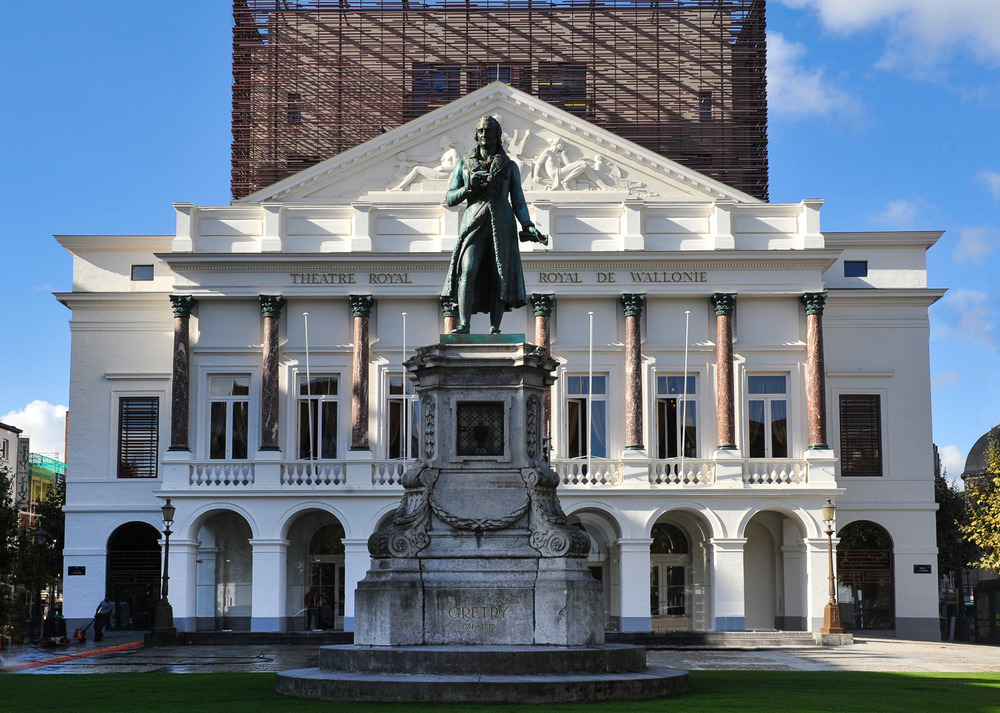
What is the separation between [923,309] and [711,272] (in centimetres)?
900

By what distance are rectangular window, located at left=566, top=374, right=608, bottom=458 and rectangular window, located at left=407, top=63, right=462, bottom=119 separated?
19.8 meters

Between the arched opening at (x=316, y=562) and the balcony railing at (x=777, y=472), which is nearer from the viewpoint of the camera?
the balcony railing at (x=777, y=472)

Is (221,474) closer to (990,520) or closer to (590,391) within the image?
(590,391)

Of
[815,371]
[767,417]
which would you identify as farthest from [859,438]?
[815,371]

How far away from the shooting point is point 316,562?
167 feet

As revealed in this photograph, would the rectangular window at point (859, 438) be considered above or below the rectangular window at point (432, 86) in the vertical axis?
below

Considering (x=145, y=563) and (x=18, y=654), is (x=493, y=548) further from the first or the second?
(x=145, y=563)

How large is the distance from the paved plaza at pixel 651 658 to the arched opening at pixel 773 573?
4156mm

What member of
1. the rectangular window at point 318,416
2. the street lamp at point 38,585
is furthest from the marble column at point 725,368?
the street lamp at point 38,585

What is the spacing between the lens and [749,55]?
6525 cm

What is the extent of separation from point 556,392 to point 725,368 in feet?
19.3

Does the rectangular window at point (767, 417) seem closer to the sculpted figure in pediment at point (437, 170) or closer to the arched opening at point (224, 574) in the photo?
the sculpted figure in pediment at point (437, 170)

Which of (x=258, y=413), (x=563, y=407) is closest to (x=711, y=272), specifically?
(x=563, y=407)

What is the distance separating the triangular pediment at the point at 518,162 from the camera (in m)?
51.3
